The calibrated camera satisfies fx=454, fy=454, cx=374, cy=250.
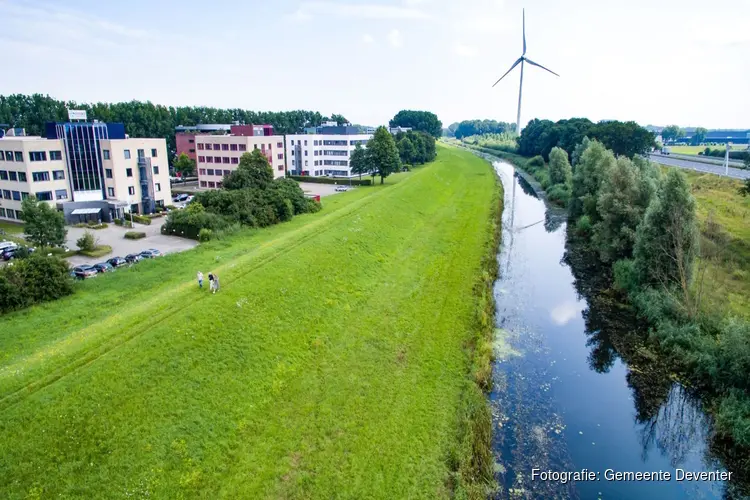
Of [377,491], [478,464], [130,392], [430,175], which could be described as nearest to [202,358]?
[130,392]

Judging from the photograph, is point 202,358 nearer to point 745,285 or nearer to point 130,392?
point 130,392

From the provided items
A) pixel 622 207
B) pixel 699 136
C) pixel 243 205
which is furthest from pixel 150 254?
Answer: pixel 699 136

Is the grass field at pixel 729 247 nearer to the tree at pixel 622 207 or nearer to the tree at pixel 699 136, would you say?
the tree at pixel 622 207

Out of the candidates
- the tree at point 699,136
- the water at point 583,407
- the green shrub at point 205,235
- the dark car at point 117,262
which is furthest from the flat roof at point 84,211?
the tree at point 699,136

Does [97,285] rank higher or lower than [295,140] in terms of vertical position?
lower

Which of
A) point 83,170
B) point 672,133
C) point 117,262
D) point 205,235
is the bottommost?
point 117,262

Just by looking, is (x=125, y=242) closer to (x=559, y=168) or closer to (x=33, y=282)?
(x=33, y=282)
